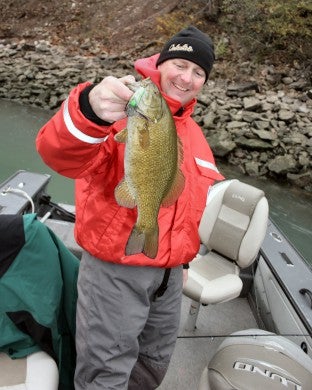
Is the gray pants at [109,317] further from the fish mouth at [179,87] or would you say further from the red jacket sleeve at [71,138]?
the fish mouth at [179,87]

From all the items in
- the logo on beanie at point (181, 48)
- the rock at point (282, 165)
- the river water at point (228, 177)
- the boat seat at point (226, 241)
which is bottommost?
the river water at point (228, 177)

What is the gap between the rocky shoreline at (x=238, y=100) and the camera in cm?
965

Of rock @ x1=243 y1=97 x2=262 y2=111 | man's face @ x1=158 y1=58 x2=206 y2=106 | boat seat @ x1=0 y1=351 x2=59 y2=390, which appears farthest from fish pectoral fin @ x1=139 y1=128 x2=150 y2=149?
rock @ x1=243 y1=97 x2=262 y2=111

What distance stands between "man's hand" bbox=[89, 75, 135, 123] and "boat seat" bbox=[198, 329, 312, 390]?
138 centimetres

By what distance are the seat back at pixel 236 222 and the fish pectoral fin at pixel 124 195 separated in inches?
66.5

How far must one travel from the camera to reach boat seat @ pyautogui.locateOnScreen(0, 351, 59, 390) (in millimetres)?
1799

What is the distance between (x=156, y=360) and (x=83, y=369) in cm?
42

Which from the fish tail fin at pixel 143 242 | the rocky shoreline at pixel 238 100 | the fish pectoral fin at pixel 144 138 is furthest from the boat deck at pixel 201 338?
the rocky shoreline at pixel 238 100

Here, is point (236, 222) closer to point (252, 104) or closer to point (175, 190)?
point (175, 190)

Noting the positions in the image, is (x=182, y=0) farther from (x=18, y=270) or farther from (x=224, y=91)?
(x=18, y=270)

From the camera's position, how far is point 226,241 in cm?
317

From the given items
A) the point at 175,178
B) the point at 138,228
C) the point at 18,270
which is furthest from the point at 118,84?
the point at 18,270

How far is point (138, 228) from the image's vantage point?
161 cm

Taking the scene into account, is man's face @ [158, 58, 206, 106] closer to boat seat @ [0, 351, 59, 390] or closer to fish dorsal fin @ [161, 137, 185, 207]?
fish dorsal fin @ [161, 137, 185, 207]
